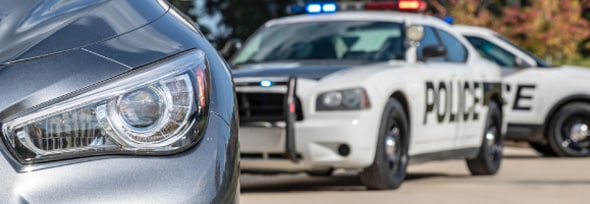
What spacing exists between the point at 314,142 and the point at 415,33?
1.94 m

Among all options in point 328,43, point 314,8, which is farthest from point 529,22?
point 328,43

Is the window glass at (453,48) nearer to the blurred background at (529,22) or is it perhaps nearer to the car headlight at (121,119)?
the car headlight at (121,119)

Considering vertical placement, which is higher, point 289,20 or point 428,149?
point 289,20

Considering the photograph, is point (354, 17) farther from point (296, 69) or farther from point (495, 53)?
point (495, 53)

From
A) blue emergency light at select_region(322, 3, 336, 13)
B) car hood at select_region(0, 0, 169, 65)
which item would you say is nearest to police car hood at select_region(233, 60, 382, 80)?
blue emergency light at select_region(322, 3, 336, 13)

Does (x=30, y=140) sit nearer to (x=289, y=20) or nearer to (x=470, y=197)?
(x=470, y=197)

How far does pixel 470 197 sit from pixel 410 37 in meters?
1.89

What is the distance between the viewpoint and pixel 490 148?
13.2 metres

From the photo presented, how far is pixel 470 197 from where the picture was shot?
398 inches

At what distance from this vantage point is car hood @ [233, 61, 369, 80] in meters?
10.2

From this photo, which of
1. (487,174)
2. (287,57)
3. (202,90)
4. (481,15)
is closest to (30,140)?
(202,90)

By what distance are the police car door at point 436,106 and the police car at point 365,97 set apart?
11 millimetres

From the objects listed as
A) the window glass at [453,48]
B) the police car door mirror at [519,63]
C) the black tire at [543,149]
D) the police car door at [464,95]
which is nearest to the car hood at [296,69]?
the police car door at [464,95]

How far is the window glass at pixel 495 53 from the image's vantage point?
16734mm
